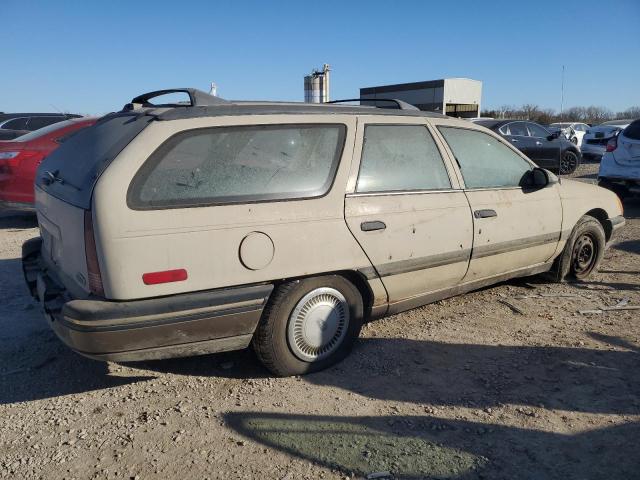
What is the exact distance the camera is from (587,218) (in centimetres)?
485

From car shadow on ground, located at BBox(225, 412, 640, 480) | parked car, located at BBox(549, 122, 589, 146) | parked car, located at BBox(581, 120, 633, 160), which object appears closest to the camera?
car shadow on ground, located at BBox(225, 412, 640, 480)

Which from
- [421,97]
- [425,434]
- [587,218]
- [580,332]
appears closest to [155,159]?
[425,434]

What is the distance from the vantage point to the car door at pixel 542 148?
13.2 meters

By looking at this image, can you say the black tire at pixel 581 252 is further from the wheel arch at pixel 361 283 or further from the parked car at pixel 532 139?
the parked car at pixel 532 139

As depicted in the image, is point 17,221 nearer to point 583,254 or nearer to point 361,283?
point 361,283

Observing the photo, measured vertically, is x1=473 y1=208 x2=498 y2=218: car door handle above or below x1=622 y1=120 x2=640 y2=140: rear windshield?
below

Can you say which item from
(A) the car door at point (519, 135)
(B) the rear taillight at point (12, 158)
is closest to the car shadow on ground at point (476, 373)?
(B) the rear taillight at point (12, 158)

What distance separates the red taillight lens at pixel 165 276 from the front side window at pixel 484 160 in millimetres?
2205

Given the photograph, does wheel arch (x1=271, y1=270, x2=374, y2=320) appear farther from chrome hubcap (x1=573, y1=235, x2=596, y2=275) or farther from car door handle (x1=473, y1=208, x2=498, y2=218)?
chrome hubcap (x1=573, y1=235, x2=596, y2=275)

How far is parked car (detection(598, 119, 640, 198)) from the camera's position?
8369 mm

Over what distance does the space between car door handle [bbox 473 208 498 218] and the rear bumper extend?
1.74 m

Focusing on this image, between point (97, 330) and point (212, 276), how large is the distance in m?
0.63

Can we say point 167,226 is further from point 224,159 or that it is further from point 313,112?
point 313,112

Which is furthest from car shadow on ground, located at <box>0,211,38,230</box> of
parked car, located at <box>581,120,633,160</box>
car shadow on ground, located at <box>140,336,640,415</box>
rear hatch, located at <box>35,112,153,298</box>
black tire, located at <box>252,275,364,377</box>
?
parked car, located at <box>581,120,633,160</box>
